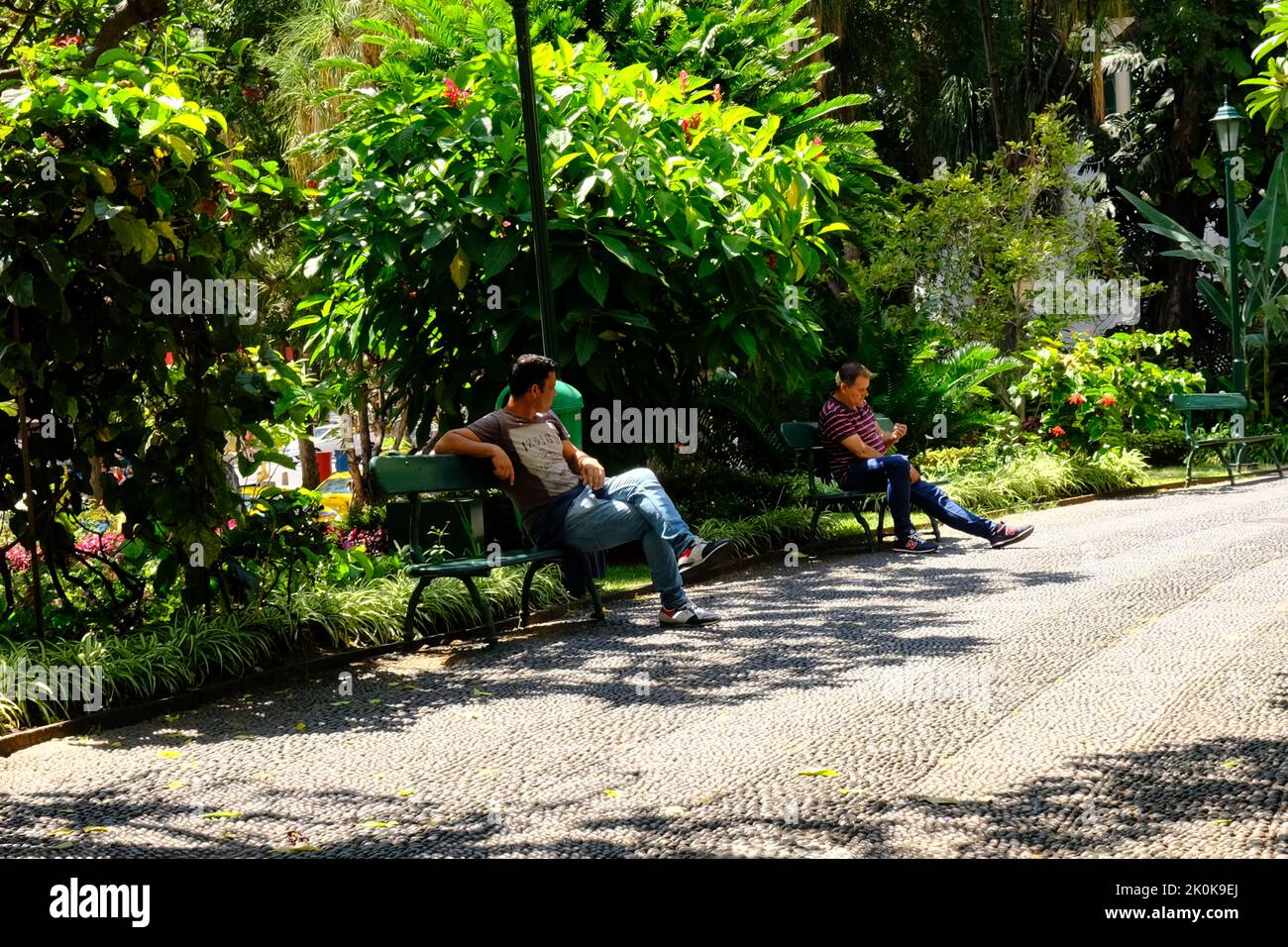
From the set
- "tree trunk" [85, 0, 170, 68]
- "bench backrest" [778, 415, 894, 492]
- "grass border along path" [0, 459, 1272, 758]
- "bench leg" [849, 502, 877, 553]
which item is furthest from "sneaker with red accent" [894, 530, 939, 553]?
"tree trunk" [85, 0, 170, 68]

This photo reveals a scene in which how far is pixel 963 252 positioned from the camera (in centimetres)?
1877

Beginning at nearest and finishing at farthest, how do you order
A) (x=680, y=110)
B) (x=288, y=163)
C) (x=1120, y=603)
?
(x=1120, y=603) < (x=680, y=110) < (x=288, y=163)

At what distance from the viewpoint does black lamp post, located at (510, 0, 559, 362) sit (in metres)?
9.78

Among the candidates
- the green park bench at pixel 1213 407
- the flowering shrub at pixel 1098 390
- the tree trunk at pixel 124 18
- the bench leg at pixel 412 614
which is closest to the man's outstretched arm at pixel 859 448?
the bench leg at pixel 412 614

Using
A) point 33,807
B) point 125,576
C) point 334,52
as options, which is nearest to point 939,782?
point 33,807

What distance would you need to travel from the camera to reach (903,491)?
12.0m

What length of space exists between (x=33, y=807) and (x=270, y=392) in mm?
2934

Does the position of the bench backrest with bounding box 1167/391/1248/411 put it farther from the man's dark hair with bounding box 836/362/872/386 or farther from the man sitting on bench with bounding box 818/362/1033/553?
the man's dark hair with bounding box 836/362/872/386

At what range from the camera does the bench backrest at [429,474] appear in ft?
26.3

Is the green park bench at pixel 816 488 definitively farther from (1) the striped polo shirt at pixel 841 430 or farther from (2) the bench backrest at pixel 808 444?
(1) the striped polo shirt at pixel 841 430

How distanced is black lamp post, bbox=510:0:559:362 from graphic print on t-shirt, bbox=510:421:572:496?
1.22 meters

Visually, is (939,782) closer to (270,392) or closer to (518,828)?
(518,828)

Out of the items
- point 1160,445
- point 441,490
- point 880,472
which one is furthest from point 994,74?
point 441,490

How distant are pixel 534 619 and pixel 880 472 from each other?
4.10 metres
